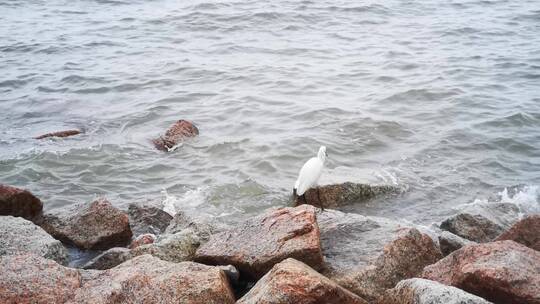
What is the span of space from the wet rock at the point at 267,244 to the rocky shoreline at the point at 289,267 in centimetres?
1

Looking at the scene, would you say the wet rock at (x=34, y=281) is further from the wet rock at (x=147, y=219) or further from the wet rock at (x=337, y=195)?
the wet rock at (x=337, y=195)

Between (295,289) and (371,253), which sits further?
(371,253)

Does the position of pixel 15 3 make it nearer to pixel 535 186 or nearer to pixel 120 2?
pixel 120 2

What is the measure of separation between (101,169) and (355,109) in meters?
6.09

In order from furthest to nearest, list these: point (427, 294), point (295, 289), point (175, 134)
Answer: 1. point (175, 134)
2. point (295, 289)
3. point (427, 294)

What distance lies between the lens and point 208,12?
24.4 m

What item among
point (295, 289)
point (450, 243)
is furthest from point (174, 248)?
point (450, 243)

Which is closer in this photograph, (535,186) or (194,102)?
(535,186)

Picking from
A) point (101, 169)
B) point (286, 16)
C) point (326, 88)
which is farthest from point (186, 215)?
point (286, 16)

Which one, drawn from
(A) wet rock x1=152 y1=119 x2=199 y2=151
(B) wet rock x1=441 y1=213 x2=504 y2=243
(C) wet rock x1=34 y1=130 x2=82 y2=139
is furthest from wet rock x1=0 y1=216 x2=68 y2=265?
(C) wet rock x1=34 y1=130 x2=82 y2=139

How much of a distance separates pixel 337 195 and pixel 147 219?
9.43 feet

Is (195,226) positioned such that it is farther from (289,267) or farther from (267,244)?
(289,267)

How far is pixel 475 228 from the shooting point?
285 inches

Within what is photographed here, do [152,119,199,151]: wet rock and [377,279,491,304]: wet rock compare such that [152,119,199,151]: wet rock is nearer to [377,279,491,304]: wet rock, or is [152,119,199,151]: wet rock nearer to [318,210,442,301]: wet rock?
[318,210,442,301]: wet rock
